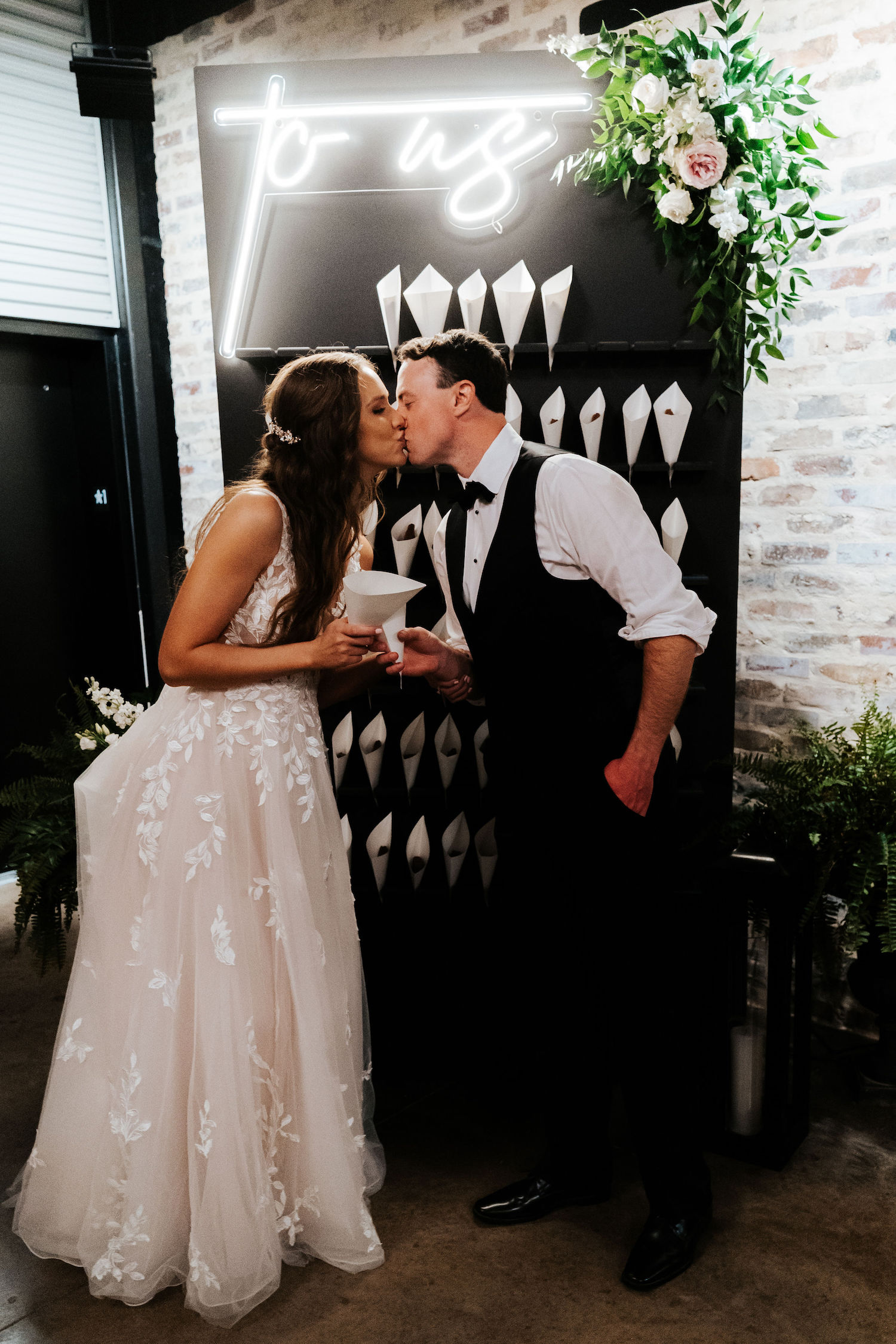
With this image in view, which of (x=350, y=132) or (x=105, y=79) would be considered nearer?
(x=350, y=132)

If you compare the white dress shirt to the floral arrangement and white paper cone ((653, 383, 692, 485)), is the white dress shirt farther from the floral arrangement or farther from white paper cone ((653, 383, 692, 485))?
the floral arrangement

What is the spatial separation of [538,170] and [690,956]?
1.86m

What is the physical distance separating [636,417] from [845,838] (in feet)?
3.47

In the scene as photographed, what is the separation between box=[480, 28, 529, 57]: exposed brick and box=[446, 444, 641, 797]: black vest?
6.18ft

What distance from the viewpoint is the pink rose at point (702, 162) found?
86.1 inches

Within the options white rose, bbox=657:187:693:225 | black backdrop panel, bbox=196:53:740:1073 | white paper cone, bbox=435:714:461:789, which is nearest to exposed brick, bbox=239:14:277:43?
black backdrop panel, bbox=196:53:740:1073

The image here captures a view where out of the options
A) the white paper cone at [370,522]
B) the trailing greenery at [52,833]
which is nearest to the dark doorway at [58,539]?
the trailing greenery at [52,833]

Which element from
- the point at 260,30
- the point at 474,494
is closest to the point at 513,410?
the point at 474,494

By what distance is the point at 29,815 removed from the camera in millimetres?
2713

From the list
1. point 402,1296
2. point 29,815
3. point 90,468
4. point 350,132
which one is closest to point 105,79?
point 90,468

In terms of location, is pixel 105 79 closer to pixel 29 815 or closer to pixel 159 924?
pixel 29 815

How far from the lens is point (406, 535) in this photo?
2.49 metres

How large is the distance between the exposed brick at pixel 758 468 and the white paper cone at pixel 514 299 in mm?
779

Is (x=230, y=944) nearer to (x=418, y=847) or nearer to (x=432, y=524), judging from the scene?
(x=418, y=847)
